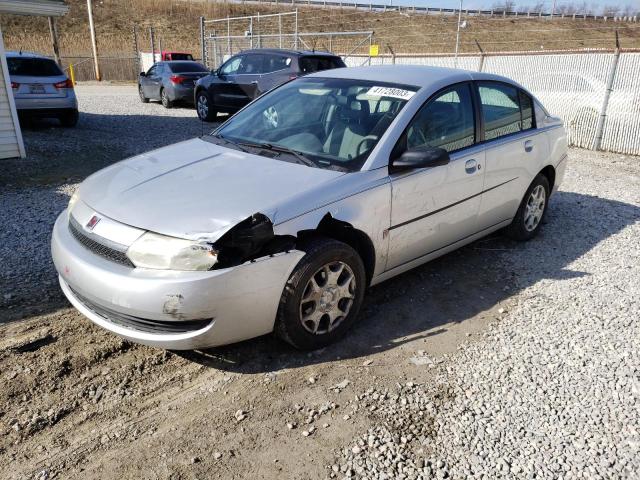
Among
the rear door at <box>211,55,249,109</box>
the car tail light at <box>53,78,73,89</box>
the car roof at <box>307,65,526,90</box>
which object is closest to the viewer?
the car roof at <box>307,65,526,90</box>

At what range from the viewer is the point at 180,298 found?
2.74 m

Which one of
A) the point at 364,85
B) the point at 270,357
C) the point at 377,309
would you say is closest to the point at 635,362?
the point at 377,309

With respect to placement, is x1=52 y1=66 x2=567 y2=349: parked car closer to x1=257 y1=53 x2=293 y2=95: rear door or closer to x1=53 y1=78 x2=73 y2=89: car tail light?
x1=257 y1=53 x2=293 y2=95: rear door

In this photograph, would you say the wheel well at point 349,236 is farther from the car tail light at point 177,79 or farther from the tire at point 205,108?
the car tail light at point 177,79

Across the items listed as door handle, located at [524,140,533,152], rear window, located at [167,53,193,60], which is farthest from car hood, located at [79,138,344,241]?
rear window, located at [167,53,193,60]

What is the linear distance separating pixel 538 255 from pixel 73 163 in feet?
24.0

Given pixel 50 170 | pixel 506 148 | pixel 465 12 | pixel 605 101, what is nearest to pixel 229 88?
pixel 50 170

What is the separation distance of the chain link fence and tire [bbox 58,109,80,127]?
998cm

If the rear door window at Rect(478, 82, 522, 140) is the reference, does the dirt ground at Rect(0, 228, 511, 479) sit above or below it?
below

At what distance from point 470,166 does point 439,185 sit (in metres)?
0.45

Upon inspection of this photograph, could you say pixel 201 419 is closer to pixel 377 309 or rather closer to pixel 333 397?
pixel 333 397

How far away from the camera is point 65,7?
955cm

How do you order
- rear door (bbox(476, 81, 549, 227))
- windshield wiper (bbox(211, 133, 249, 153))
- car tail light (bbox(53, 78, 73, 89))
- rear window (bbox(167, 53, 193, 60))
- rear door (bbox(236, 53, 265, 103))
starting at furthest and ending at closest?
rear window (bbox(167, 53, 193, 60)) → rear door (bbox(236, 53, 265, 103)) → car tail light (bbox(53, 78, 73, 89)) → rear door (bbox(476, 81, 549, 227)) → windshield wiper (bbox(211, 133, 249, 153))

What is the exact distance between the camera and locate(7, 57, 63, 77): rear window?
1084 cm
